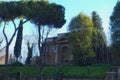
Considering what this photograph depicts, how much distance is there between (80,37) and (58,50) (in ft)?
30.7

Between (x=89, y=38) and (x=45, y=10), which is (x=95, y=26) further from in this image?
(x=45, y=10)

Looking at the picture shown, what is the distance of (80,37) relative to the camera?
142 feet

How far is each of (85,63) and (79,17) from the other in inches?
233

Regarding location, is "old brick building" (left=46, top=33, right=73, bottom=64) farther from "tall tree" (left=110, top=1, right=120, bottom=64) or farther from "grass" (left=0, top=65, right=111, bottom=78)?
"tall tree" (left=110, top=1, right=120, bottom=64)

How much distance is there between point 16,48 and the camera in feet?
A: 173

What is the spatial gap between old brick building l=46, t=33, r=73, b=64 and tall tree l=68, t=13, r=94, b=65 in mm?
4817

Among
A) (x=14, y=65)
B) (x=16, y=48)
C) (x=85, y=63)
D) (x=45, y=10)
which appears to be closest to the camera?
(x=45, y=10)

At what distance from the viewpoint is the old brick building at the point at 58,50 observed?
165 feet

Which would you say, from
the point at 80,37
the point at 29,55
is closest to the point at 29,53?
the point at 29,55

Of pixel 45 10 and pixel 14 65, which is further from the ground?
pixel 45 10

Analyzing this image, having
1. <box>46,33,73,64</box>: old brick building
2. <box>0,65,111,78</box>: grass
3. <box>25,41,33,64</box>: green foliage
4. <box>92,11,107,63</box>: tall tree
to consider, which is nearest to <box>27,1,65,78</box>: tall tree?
<box>0,65,111,78</box>: grass

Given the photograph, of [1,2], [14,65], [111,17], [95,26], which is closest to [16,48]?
[14,65]

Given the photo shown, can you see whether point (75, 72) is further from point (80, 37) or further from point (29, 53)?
point (29, 53)

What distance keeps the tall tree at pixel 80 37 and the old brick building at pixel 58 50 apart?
482 centimetres
